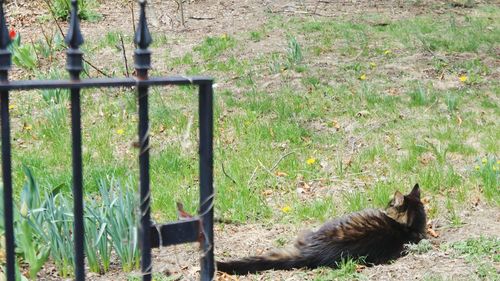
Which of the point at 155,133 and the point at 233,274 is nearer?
the point at 233,274

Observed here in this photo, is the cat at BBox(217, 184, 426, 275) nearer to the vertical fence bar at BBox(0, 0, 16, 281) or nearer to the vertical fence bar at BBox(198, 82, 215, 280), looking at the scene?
the vertical fence bar at BBox(198, 82, 215, 280)

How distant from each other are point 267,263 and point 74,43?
2.16 metres

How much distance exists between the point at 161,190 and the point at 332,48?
4.00m

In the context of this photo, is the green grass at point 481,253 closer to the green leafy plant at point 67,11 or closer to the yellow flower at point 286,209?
the yellow flower at point 286,209

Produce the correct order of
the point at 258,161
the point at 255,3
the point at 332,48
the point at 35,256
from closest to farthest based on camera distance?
the point at 35,256 < the point at 258,161 < the point at 332,48 < the point at 255,3

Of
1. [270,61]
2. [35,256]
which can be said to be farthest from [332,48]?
[35,256]

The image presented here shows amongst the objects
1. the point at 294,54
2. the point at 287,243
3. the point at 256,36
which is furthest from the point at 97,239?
the point at 256,36

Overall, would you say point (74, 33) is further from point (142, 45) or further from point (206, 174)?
point (206, 174)

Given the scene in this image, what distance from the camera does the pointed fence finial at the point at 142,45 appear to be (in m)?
2.64

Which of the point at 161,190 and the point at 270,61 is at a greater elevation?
the point at 270,61

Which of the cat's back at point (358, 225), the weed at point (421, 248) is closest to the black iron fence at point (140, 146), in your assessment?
the cat's back at point (358, 225)

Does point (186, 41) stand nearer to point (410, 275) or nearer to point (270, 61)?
point (270, 61)

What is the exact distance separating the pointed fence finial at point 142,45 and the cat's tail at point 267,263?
1830 millimetres

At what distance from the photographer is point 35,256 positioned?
4027mm
